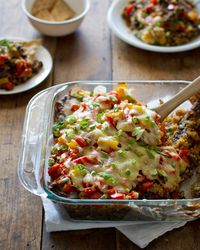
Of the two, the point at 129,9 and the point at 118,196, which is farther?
the point at 129,9

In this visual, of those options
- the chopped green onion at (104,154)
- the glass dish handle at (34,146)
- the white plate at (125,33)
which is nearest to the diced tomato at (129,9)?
the white plate at (125,33)

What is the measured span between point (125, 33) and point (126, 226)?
4.82 ft

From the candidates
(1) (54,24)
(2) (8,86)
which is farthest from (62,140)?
(1) (54,24)

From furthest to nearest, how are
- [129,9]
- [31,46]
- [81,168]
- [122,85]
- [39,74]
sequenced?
[129,9]
[31,46]
[39,74]
[122,85]
[81,168]

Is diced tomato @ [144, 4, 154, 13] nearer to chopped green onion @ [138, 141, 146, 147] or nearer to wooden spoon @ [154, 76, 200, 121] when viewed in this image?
wooden spoon @ [154, 76, 200, 121]

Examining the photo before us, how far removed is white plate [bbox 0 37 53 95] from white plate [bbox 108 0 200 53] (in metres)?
0.48

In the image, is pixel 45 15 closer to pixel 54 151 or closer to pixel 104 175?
pixel 54 151

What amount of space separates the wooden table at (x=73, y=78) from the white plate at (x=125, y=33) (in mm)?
79

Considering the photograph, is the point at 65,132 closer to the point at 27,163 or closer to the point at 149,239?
the point at 27,163

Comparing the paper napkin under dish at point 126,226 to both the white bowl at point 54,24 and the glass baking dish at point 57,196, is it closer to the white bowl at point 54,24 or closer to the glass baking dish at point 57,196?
the glass baking dish at point 57,196

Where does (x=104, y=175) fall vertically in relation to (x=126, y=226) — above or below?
above

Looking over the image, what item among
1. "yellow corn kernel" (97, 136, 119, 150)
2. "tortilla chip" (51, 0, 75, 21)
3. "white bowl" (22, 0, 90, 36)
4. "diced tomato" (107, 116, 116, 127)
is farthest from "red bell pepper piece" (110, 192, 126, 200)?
"tortilla chip" (51, 0, 75, 21)

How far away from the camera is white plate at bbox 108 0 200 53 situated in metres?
2.57

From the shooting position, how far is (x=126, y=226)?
1684mm
